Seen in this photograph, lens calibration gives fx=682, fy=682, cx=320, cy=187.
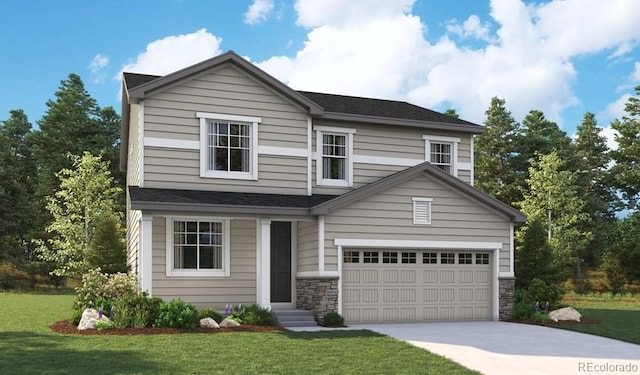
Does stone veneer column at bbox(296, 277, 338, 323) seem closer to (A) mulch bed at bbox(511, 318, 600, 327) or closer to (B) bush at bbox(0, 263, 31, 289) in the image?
(A) mulch bed at bbox(511, 318, 600, 327)

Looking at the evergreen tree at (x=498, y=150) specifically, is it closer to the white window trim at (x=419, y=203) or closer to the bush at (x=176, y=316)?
the white window trim at (x=419, y=203)

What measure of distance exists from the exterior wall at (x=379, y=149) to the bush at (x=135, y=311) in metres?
6.85

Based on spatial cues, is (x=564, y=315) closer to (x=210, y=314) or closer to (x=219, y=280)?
(x=219, y=280)

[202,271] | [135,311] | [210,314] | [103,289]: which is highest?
[202,271]

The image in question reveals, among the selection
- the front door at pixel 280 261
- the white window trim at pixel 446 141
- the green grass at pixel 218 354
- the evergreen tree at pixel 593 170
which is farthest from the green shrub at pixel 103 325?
the evergreen tree at pixel 593 170

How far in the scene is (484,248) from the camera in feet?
67.0

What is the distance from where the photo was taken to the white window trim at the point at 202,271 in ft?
60.7

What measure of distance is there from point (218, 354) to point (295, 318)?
19.5 feet

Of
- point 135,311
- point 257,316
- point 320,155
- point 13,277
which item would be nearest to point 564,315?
point 320,155

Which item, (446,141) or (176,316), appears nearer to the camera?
(176,316)

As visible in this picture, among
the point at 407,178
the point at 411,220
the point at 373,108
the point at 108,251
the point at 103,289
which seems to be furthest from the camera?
the point at 373,108

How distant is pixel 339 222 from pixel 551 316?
7.06 metres

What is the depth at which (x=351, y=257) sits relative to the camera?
19.0 m

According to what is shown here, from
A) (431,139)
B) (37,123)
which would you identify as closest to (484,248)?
(431,139)
